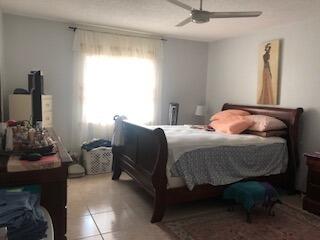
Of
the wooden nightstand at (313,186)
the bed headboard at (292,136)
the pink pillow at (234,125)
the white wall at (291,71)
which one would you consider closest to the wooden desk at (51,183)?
the pink pillow at (234,125)

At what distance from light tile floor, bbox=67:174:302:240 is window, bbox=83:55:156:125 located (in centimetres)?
119

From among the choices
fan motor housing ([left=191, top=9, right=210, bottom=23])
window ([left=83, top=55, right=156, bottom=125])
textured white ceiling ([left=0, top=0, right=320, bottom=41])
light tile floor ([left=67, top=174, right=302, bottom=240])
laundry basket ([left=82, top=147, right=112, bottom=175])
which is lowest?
light tile floor ([left=67, top=174, right=302, bottom=240])

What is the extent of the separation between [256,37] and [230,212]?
2.80m

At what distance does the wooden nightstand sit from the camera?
2.99 m

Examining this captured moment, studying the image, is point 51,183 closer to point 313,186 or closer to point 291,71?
point 313,186

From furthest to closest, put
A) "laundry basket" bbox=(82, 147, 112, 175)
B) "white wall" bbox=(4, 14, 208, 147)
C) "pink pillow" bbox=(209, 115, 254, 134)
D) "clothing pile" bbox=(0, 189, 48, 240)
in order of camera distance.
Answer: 1. "laundry basket" bbox=(82, 147, 112, 175)
2. "white wall" bbox=(4, 14, 208, 147)
3. "pink pillow" bbox=(209, 115, 254, 134)
4. "clothing pile" bbox=(0, 189, 48, 240)

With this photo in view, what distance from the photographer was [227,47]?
497 cm

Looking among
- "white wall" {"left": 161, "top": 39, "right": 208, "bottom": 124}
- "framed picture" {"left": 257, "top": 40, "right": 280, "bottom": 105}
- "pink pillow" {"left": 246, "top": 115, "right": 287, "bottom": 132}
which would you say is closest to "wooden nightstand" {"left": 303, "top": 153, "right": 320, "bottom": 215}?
"pink pillow" {"left": 246, "top": 115, "right": 287, "bottom": 132}

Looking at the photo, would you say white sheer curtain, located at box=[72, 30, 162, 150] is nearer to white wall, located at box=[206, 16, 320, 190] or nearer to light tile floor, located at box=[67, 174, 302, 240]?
light tile floor, located at box=[67, 174, 302, 240]

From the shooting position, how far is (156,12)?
3.50m

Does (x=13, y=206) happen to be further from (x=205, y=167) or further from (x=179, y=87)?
(x=179, y=87)

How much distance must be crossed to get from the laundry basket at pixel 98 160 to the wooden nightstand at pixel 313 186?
111 inches

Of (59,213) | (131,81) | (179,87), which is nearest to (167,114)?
(179,87)

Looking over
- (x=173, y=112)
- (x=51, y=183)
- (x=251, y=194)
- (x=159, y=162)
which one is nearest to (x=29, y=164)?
(x=51, y=183)
